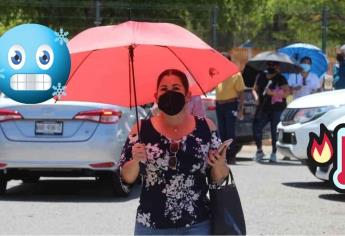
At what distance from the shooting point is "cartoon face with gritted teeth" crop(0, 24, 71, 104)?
541 cm

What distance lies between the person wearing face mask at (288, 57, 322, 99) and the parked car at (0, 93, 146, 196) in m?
7.44

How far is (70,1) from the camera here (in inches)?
1016

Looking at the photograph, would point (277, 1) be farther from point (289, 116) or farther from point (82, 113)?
point (82, 113)

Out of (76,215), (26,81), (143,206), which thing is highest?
(26,81)

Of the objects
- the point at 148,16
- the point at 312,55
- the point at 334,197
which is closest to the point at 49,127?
the point at 334,197

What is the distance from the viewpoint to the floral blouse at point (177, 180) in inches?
172

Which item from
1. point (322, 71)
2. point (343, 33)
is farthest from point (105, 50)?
point (343, 33)

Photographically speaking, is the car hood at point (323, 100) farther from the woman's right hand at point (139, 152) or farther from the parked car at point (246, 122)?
the woman's right hand at point (139, 152)

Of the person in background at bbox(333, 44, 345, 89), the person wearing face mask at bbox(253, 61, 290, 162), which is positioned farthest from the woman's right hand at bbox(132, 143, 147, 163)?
the person in background at bbox(333, 44, 345, 89)

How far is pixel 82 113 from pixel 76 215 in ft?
4.20

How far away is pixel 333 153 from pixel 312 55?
9579 millimetres

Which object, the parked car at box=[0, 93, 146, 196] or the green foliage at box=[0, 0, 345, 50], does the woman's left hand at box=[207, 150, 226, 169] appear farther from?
the green foliage at box=[0, 0, 345, 50]

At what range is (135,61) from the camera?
5.21 metres

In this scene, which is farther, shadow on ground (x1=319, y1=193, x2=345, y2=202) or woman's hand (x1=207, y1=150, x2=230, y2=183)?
shadow on ground (x1=319, y1=193, x2=345, y2=202)
